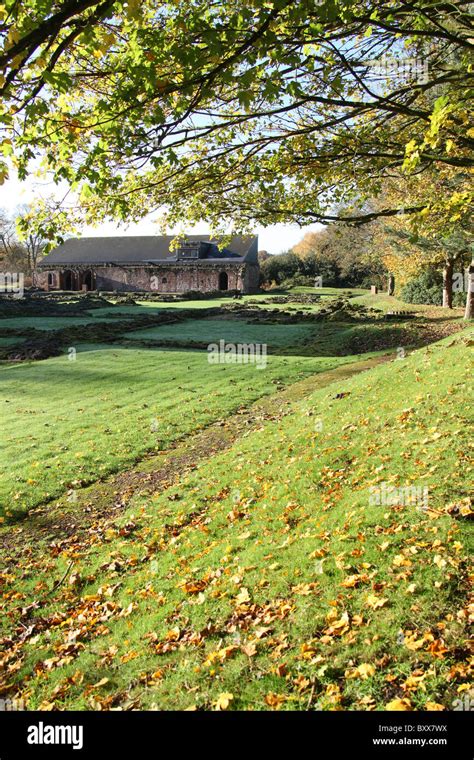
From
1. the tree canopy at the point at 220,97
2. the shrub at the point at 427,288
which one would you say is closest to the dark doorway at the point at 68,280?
the shrub at the point at 427,288

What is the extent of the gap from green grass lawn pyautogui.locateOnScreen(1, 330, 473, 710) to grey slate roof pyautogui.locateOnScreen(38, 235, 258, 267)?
2875 inches

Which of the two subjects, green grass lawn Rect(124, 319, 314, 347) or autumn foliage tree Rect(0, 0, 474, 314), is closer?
autumn foliage tree Rect(0, 0, 474, 314)

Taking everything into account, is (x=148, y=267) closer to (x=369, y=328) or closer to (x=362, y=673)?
(x=369, y=328)

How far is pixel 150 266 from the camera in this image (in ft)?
278

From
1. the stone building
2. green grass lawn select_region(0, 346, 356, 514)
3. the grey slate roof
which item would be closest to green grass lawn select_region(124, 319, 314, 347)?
green grass lawn select_region(0, 346, 356, 514)

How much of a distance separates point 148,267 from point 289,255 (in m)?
24.7

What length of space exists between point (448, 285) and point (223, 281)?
47.1 m

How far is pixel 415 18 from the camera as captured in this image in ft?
24.9

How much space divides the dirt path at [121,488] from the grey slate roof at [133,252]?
222 feet

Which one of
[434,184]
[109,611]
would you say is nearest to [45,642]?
[109,611]

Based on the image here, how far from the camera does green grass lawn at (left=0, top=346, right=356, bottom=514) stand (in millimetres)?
12148

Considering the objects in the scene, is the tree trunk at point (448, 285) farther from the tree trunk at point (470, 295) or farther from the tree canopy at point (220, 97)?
the tree canopy at point (220, 97)

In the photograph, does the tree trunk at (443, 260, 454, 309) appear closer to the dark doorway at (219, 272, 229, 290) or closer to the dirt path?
the dirt path

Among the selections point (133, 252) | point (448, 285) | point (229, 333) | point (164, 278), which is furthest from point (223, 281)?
point (229, 333)
